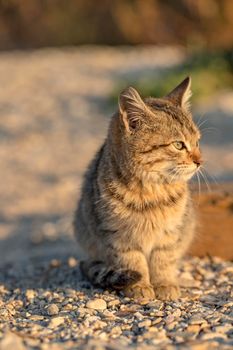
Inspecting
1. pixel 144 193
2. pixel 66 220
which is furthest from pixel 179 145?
pixel 66 220

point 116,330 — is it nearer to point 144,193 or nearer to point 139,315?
point 139,315

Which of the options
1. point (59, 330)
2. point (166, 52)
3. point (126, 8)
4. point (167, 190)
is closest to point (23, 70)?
point (166, 52)

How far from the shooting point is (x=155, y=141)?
4.27m

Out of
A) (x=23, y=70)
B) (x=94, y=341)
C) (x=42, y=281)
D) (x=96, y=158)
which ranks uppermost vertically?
(x=23, y=70)

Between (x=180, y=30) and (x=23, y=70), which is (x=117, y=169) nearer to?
(x=23, y=70)

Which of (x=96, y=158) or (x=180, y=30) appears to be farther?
(x=180, y=30)

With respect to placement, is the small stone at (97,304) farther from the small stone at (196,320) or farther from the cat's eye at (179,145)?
the cat's eye at (179,145)

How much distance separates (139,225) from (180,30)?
14709 mm

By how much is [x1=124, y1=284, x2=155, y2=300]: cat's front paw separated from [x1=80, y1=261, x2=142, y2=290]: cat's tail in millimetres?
35

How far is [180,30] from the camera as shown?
60.4 ft

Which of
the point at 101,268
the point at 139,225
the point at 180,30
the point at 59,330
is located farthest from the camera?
the point at 180,30

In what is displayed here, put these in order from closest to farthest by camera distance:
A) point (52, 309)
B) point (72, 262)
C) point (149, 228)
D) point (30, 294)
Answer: point (52, 309), point (149, 228), point (30, 294), point (72, 262)

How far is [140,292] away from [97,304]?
330 mm

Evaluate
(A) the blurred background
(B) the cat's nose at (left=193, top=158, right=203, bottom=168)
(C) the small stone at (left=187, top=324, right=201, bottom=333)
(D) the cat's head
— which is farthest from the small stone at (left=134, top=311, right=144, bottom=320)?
(A) the blurred background
